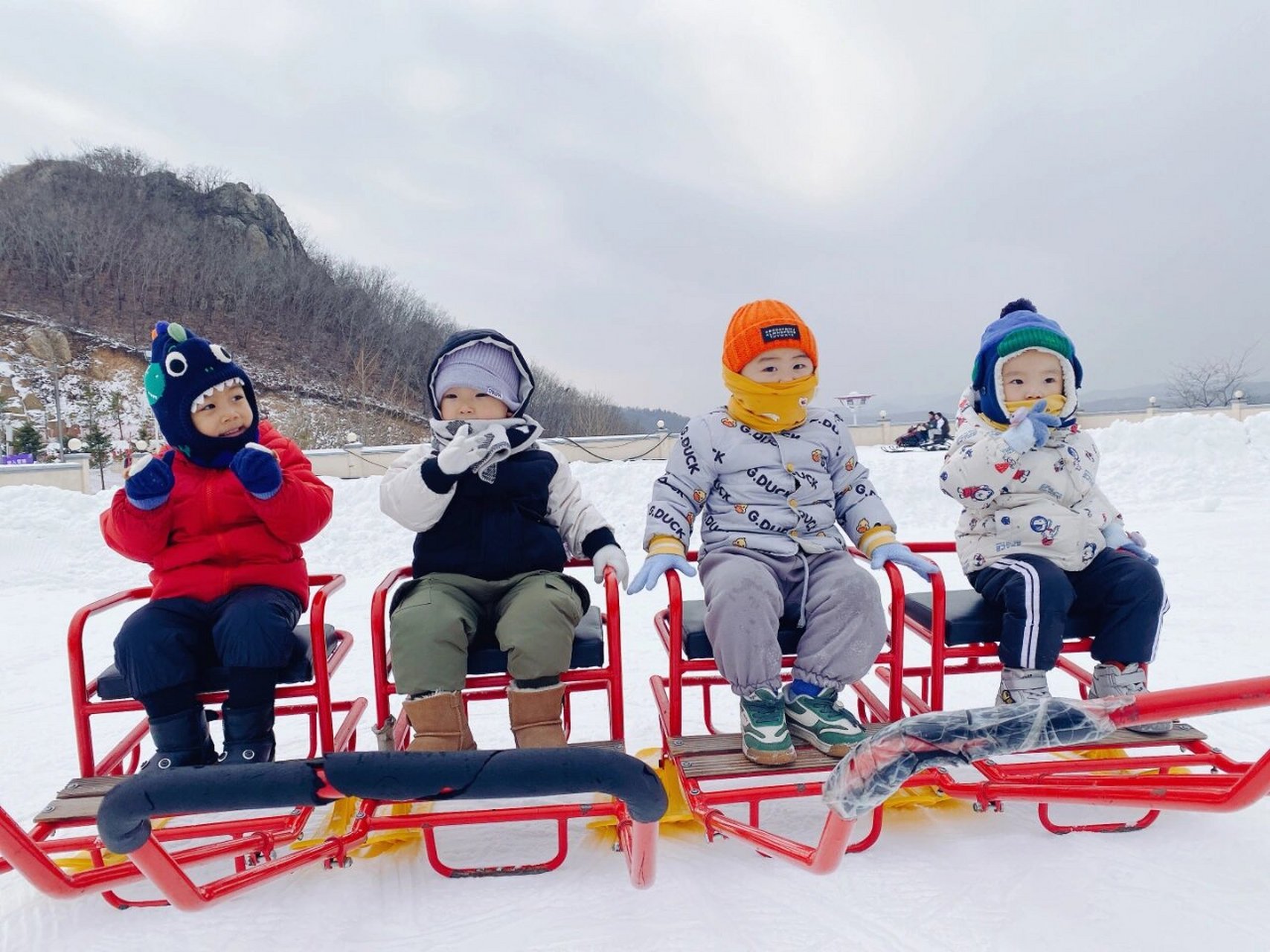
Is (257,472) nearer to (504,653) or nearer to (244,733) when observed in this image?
(244,733)

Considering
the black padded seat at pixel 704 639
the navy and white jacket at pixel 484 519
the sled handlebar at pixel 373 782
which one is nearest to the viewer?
the sled handlebar at pixel 373 782

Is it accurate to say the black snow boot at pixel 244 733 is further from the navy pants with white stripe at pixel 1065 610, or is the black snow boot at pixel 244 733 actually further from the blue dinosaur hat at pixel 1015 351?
the blue dinosaur hat at pixel 1015 351

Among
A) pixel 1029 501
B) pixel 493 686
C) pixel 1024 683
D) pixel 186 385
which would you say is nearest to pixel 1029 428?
pixel 1029 501

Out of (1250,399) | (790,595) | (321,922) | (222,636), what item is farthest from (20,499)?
(1250,399)

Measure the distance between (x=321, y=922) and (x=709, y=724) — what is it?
161 cm

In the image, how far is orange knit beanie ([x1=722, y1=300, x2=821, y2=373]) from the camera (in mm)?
2684

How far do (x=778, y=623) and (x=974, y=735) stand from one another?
1.24 m

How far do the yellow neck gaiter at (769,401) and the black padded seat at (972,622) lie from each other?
2.67 feet

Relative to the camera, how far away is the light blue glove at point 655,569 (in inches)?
94.7

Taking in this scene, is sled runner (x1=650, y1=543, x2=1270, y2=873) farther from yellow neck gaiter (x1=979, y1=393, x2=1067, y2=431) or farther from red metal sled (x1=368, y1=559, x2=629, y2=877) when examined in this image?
yellow neck gaiter (x1=979, y1=393, x2=1067, y2=431)

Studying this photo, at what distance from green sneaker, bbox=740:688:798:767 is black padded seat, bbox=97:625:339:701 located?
147cm

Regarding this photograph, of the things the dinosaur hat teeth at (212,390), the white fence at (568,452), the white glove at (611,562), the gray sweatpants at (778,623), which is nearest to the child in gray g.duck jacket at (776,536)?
the gray sweatpants at (778,623)

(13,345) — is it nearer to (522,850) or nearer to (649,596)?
(649,596)

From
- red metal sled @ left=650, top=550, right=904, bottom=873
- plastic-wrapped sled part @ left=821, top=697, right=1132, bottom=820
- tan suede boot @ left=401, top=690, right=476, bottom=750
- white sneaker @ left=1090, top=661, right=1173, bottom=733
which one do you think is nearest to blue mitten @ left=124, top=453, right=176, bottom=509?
tan suede boot @ left=401, top=690, right=476, bottom=750
